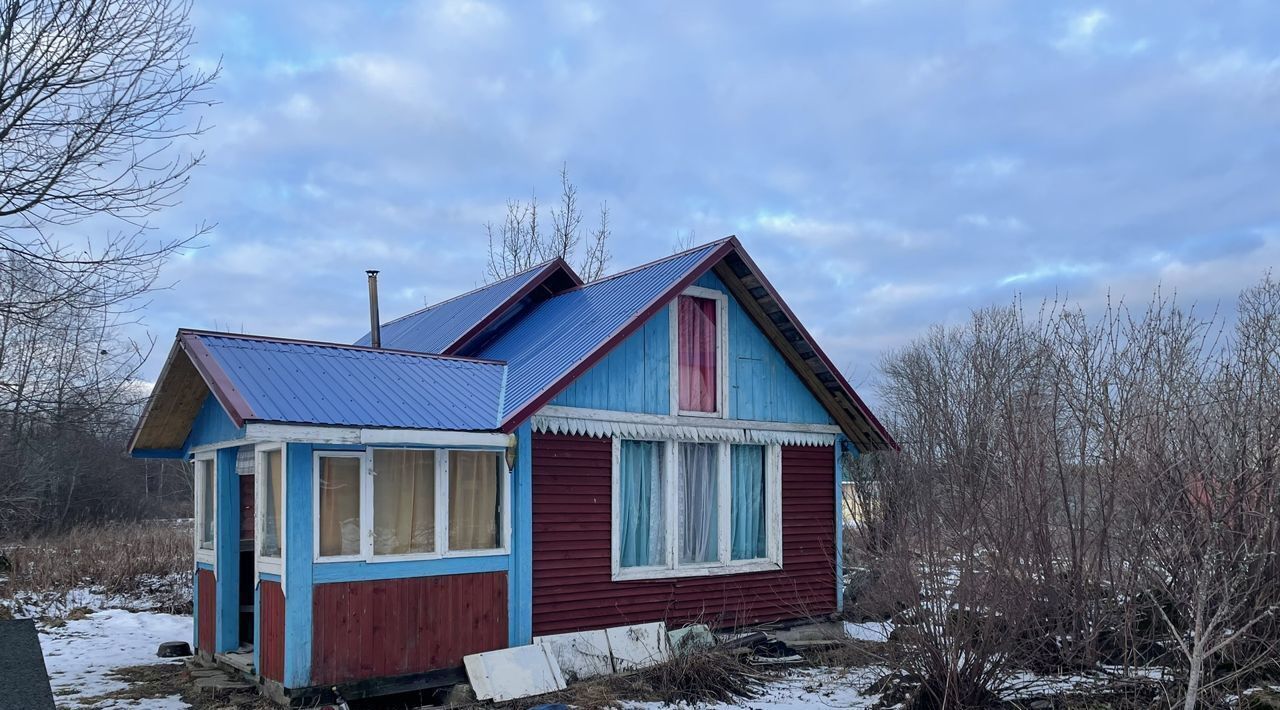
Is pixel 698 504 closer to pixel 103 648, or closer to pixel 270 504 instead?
pixel 270 504

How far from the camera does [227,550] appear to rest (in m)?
11.1

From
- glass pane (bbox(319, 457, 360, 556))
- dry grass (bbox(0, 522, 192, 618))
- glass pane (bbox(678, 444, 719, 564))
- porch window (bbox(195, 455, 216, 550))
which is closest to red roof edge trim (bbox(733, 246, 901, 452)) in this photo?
glass pane (bbox(678, 444, 719, 564))

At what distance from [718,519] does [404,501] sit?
420cm

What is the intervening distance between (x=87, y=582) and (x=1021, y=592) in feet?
55.4

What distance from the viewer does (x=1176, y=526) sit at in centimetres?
839

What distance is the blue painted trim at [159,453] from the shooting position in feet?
39.3

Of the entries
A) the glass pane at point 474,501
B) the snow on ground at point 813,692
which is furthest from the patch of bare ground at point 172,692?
the snow on ground at point 813,692

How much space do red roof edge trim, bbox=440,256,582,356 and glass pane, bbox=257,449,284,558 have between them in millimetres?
3424

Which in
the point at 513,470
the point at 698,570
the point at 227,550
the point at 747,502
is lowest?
the point at 698,570

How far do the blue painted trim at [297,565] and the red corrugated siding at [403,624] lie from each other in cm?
9

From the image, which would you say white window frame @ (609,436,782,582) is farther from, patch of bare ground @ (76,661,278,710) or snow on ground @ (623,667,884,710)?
patch of bare ground @ (76,661,278,710)

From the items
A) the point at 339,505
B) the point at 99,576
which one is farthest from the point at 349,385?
the point at 99,576

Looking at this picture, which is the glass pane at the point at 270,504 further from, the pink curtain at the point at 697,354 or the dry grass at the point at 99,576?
the dry grass at the point at 99,576

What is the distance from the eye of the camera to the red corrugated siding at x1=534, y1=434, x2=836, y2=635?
1063 centimetres
